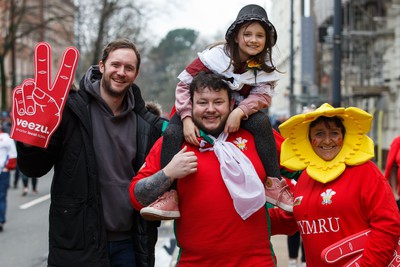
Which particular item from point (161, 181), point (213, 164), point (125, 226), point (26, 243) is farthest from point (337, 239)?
point (26, 243)

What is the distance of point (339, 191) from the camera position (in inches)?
133

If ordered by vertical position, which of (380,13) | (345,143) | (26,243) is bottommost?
(26,243)

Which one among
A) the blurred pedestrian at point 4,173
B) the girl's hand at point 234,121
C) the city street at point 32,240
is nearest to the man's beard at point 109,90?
the girl's hand at point 234,121

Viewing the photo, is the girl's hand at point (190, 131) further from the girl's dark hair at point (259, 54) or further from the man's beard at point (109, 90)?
the man's beard at point (109, 90)

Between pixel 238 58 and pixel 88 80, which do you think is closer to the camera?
pixel 238 58

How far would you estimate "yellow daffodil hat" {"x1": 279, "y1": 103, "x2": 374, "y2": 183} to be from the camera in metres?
3.43

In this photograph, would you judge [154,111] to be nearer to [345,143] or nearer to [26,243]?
[345,143]

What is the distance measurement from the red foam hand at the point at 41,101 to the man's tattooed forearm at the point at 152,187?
583 millimetres

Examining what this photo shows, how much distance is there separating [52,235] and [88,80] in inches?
38.4

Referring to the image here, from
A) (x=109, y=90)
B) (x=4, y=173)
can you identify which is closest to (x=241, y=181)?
(x=109, y=90)

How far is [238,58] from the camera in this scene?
359 cm

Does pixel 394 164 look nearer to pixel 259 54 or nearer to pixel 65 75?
pixel 259 54

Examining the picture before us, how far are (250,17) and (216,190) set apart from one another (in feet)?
3.13

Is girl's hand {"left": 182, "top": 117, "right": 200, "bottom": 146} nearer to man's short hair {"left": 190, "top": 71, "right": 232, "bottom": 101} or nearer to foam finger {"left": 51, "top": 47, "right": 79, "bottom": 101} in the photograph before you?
man's short hair {"left": 190, "top": 71, "right": 232, "bottom": 101}
